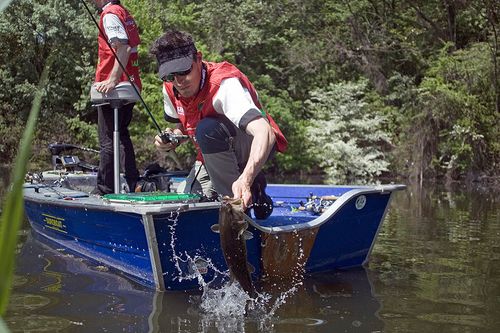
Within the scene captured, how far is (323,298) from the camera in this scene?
12.6 feet

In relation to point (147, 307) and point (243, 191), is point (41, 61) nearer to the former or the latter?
point (147, 307)

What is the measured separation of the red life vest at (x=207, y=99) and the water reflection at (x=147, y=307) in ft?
3.09

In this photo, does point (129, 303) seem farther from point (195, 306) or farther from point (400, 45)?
point (400, 45)

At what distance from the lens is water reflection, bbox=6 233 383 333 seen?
3209 mm

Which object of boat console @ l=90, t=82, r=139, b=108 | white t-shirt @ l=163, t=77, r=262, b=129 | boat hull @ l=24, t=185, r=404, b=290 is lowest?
boat hull @ l=24, t=185, r=404, b=290

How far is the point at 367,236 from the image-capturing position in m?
4.88

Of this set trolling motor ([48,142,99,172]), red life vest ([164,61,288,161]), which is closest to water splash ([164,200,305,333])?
red life vest ([164,61,288,161])

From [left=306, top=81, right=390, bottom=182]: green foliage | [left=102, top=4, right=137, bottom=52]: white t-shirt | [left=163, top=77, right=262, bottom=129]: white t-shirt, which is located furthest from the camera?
[left=306, top=81, right=390, bottom=182]: green foliage

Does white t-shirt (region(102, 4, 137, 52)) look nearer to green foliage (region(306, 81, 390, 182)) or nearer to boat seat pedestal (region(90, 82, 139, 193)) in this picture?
boat seat pedestal (region(90, 82, 139, 193))

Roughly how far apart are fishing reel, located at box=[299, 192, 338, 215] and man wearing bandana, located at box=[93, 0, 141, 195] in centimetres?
135

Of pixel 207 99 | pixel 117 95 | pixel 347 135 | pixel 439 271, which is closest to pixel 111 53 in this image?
pixel 117 95

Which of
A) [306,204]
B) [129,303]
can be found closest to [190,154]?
[306,204]

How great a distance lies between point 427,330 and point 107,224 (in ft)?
6.43

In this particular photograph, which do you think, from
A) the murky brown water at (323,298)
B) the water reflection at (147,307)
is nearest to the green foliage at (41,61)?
the murky brown water at (323,298)
